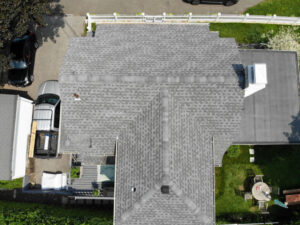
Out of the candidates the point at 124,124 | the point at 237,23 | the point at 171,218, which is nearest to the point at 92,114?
the point at 124,124

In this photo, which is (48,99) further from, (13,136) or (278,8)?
(278,8)

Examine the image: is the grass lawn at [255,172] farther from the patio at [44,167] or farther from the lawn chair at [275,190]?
the patio at [44,167]

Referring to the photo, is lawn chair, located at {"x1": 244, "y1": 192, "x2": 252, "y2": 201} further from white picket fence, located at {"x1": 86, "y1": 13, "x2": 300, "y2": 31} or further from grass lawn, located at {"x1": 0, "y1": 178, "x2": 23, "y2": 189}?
grass lawn, located at {"x1": 0, "y1": 178, "x2": 23, "y2": 189}

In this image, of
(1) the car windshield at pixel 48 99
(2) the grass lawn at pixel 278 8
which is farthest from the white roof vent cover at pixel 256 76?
(1) the car windshield at pixel 48 99

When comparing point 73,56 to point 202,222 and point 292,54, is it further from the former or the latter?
point 292,54

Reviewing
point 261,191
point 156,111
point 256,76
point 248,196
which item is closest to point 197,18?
point 256,76

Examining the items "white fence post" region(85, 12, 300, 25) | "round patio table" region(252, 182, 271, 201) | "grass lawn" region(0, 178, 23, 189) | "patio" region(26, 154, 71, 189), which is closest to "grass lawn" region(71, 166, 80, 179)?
"patio" region(26, 154, 71, 189)
